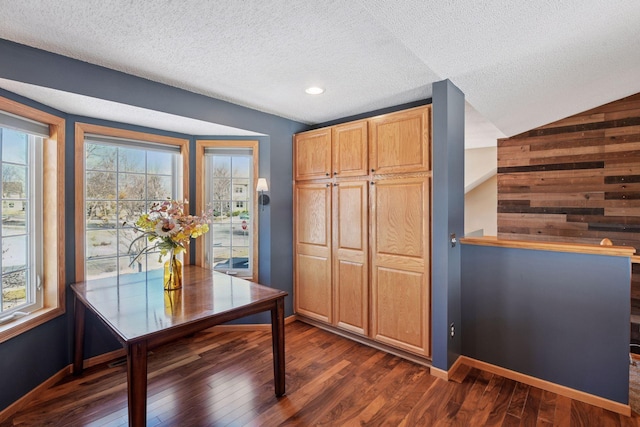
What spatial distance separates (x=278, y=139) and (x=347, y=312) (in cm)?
187

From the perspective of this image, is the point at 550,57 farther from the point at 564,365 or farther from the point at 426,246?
the point at 564,365

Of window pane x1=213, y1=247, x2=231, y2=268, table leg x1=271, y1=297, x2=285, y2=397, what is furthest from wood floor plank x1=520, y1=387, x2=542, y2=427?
window pane x1=213, y1=247, x2=231, y2=268

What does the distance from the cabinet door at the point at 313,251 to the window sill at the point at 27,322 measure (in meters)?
2.02

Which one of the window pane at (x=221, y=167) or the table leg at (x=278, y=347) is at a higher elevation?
the window pane at (x=221, y=167)

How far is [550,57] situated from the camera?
75.4 inches

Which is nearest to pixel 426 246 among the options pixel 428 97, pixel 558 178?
pixel 428 97

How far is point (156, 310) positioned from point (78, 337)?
105 centimetres

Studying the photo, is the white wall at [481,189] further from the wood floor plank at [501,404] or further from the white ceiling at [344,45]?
the wood floor plank at [501,404]

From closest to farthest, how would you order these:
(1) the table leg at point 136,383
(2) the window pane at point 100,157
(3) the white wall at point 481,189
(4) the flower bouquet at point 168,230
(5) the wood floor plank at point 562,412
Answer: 1. (1) the table leg at point 136,383
2. (5) the wood floor plank at point 562,412
3. (4) the flower bouquet at point 168,230
4. (2) the window pane at point 100,157
5. (3) the white wall at point 481,189

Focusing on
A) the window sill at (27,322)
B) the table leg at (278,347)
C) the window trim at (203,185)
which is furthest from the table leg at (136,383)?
the window trim at (203,185)

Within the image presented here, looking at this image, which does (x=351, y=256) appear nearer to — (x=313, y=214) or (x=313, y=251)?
(x=313, y=251)

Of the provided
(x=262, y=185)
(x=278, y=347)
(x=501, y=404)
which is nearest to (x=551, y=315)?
(x=501, y=404)

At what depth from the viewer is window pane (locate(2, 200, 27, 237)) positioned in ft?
6.71

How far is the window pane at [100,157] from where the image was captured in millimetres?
2588
